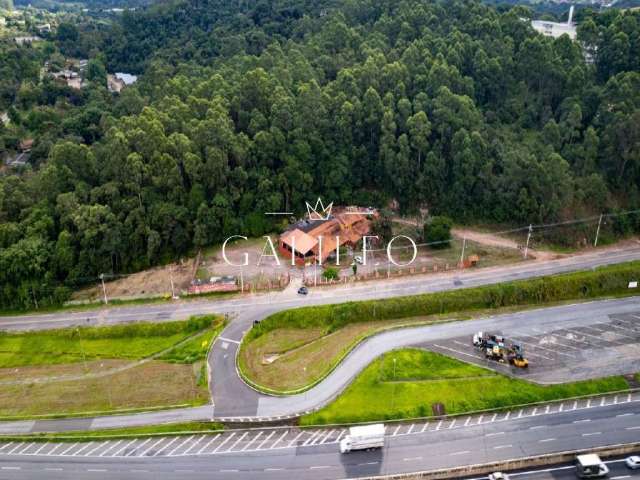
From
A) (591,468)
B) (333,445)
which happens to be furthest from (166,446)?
(591,468)

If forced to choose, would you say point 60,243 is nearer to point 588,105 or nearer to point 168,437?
point 168,437

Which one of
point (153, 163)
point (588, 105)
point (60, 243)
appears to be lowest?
point (60, 243)

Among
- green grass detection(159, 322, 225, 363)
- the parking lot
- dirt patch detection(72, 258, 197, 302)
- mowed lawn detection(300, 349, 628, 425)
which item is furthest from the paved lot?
dirt patch detection(72, 258, 197, 302)

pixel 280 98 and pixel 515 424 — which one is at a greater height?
pixel 280 98

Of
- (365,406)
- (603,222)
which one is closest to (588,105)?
(603,222)

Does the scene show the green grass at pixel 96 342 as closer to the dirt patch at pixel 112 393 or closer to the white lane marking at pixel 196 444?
the dirt patch at pixel 112 393

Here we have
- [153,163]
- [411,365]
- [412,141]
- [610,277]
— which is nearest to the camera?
[411,365]

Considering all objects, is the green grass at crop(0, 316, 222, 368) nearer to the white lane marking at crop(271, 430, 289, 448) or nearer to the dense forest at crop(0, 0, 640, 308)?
the dense forest at crop(0, 0, 640, 308)
